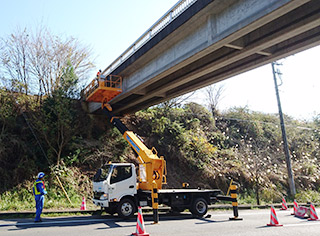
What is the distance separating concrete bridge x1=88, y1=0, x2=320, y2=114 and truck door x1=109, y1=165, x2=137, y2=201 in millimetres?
4783

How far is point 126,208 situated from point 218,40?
734cm

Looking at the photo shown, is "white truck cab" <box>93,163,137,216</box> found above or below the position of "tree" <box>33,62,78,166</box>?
below

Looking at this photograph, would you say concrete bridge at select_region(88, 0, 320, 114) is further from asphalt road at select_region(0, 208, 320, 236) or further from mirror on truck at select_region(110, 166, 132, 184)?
asphalt road at select_region(0, 208, 320, 236)

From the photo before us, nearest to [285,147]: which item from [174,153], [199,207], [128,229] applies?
[174,153]

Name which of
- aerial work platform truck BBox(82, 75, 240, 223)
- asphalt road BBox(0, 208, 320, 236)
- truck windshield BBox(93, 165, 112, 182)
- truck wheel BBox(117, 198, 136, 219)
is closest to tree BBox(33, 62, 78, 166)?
truck windshield BBox(93, 165, 112, 182)

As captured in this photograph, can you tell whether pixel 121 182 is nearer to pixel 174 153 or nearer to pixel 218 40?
pixel 218 40

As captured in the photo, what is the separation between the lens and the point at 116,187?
1033 cm

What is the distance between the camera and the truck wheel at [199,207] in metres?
11.0

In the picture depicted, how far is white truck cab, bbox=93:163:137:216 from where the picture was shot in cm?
1012

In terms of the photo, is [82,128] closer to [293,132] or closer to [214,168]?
[214,168]

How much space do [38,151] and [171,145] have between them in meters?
9.30

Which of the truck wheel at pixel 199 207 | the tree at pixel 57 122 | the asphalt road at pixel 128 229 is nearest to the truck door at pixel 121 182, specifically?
the asphalt road at pixel 128 229

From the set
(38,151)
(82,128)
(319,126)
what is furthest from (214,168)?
(319,126)

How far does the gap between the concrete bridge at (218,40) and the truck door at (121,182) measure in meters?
4.78
